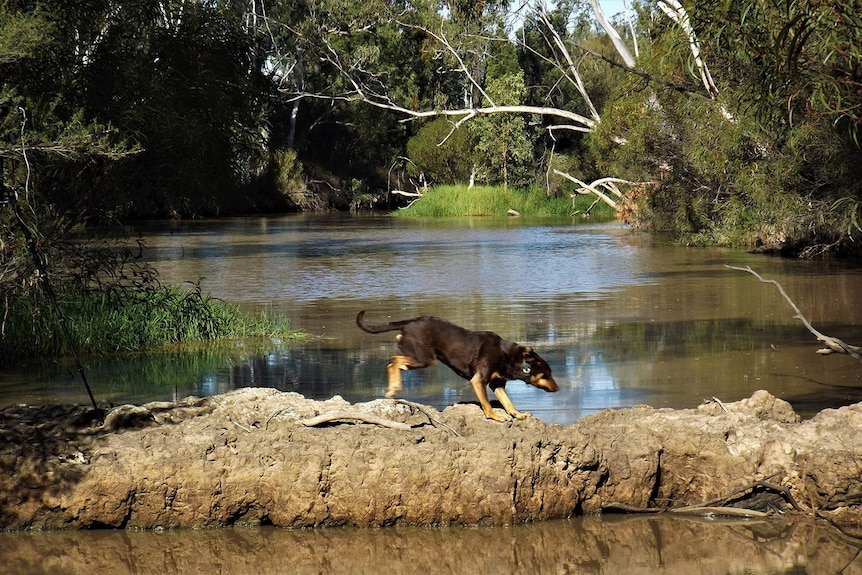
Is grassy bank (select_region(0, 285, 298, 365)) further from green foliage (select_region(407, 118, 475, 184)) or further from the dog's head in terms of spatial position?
green foliage (select_region(407, 118, 475, 184))

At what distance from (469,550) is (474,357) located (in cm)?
177

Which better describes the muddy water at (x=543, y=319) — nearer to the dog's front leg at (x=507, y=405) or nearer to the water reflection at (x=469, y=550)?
the dog's front leg at (x=507, y=405)

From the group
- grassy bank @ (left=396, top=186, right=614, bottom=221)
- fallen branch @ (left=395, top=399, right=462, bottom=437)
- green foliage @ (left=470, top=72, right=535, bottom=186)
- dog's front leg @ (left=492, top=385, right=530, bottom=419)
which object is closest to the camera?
fallen branch @ (left=395, top=399, right=462, bottom=437)

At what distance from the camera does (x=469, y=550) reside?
655 centimetres

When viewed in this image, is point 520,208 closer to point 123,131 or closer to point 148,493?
point 123,131

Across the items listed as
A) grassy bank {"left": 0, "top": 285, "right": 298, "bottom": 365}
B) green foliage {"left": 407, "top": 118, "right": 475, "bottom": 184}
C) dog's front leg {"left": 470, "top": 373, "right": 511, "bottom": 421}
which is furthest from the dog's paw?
green foliage {"left": 407, "top": 118, "right": 475, "bottom": 184}

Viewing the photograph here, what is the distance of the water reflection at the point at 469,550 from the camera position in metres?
6.30

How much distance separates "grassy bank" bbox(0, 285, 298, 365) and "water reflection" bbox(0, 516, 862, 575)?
5.55 meters

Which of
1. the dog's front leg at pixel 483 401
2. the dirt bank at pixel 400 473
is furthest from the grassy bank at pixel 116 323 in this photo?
the dog's front leg at pixel 483 401

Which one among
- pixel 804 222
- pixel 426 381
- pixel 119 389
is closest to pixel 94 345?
pixel 119 389

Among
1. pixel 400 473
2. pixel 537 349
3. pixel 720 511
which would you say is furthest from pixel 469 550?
pixel 537 349

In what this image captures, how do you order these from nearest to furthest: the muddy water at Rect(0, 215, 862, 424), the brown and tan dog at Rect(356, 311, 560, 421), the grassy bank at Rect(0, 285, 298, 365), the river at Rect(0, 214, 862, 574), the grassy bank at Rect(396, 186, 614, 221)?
the river at Rect(0, 214, 862, 574) < the brown and tan dog at Rect(356, 311, 560, 421) < the muddy water at Rect(0, 215, 862, 424) < the grassy bank at Rect(0, 285, 298, 365) < the grassy bank at Rect(396, 186, 614, 221)

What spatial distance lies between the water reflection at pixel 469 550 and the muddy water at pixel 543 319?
2536mm

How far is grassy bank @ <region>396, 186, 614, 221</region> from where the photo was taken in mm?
50906
